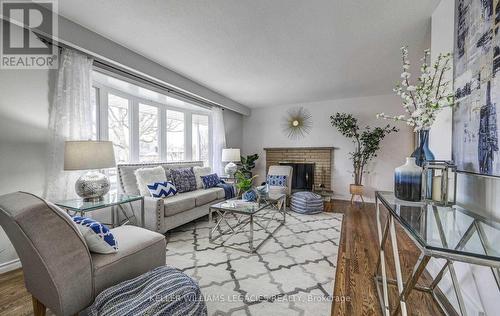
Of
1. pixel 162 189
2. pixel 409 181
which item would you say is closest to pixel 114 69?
pixel 162 189

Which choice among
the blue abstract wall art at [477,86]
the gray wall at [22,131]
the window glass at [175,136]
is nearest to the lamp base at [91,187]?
the gray wall at [22,131]

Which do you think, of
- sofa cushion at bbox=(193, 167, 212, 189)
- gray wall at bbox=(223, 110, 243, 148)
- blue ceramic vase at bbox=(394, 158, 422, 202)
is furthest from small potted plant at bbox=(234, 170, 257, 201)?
gray wall at bbox=(223, 110, 243, 148)

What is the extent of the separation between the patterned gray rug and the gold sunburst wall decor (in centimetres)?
288

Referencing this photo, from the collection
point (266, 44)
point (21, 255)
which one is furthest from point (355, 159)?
point (21, 255)

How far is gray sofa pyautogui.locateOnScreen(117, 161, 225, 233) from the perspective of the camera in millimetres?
2633

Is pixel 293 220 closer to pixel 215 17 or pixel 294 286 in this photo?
pixel 294 286

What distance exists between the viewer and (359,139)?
477 cm

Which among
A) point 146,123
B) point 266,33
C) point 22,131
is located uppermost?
point 266,33

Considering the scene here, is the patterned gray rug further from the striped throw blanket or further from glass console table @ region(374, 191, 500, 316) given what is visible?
glass console table @ region(374, 191, 500, 316)

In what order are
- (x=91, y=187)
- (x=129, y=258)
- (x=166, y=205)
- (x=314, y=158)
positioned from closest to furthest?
(x=129, y=258)
(x=91, y=187)
(x=166, y=205)
(x=314, y=158)

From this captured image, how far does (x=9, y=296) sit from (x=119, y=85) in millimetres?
2673

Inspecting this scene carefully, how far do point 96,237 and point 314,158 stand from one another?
4736 mm

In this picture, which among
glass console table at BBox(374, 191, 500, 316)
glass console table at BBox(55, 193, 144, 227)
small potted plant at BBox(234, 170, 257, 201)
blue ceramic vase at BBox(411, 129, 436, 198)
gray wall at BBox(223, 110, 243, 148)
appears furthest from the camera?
gray wall at BBox(223, 110, 243, 148)

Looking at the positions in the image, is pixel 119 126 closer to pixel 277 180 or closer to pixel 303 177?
pixel 277 180
